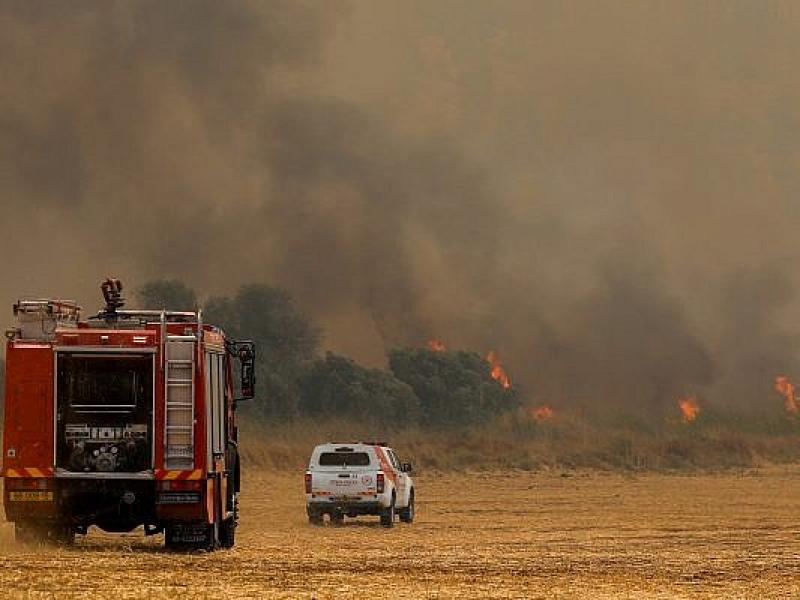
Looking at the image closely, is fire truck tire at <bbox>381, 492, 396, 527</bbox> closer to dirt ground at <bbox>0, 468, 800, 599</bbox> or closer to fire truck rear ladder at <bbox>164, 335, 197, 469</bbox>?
dirt ground at <bbox>0, 468, 800, 599</bbox>

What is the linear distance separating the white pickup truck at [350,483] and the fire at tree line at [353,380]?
45.5m

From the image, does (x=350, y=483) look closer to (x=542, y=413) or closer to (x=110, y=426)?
(x=110, y=426)

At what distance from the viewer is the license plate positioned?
28.7m

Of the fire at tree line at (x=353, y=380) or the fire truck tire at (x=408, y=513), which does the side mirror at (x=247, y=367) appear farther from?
the fire at tree line at (x=353, y=380)

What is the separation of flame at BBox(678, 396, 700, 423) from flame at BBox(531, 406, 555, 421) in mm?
6339

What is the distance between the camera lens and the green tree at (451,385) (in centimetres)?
9675

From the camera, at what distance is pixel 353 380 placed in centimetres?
9719

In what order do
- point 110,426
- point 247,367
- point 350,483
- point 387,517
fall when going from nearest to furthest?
1. point 110,426
2. point 247,367
3. point 387,517
4. point 350,483

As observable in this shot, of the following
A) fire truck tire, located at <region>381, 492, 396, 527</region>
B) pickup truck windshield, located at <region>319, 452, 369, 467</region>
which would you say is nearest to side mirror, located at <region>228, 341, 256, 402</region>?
fire truck tire, located at <region>381, 492, 396, 527</region>

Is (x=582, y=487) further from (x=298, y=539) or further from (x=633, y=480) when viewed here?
(x=298, y=539)

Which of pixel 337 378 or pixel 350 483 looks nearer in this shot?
pixel 350 483

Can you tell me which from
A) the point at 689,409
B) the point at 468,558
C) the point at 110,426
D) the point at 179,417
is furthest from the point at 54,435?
the point at 689,409

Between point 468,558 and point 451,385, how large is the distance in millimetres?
69896

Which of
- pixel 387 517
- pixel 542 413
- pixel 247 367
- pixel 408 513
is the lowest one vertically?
pixel 387 517
